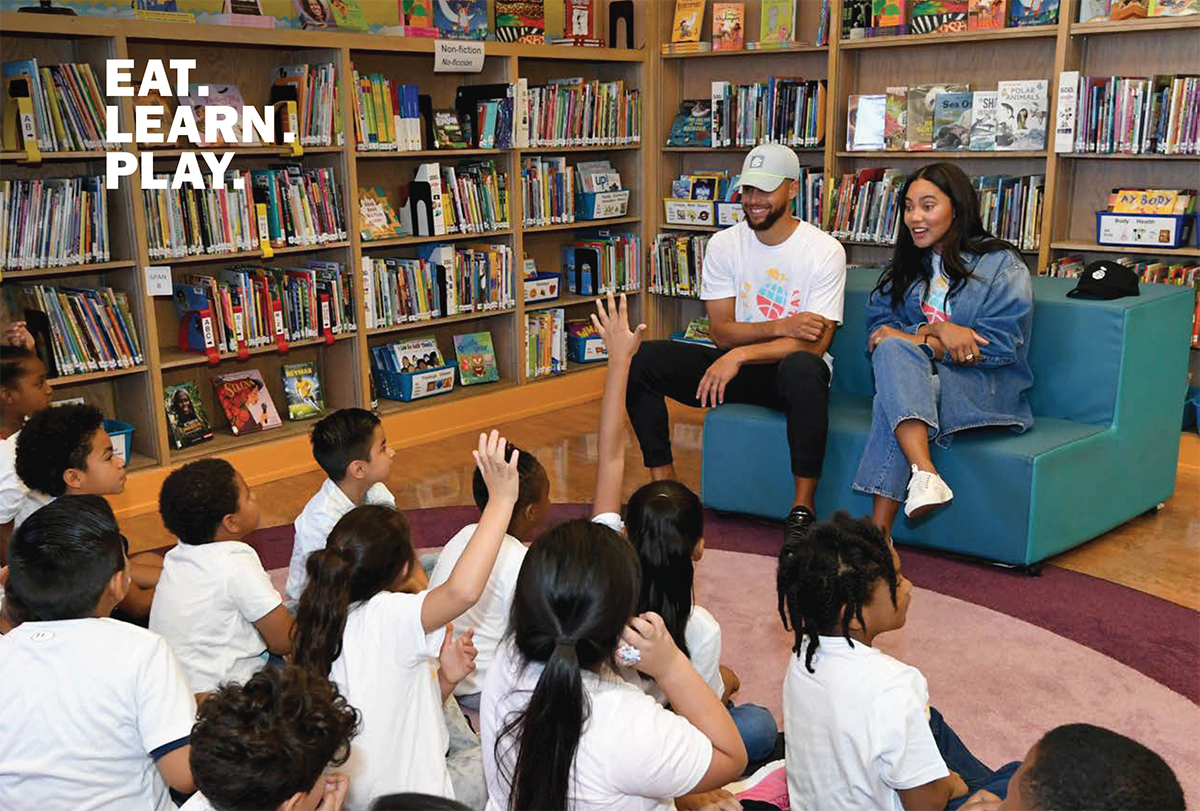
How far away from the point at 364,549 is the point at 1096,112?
3.80 m

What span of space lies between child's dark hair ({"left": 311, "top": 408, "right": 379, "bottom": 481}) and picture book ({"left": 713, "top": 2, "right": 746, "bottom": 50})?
11.6 ft

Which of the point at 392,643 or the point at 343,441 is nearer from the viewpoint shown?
the point at 392,643

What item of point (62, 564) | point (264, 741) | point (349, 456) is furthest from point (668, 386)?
point (264, 741)

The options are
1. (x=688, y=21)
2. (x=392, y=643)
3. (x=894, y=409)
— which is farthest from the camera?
(x=688, y=21)

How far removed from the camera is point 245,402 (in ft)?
16.0

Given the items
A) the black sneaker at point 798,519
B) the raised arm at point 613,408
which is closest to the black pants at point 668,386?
the black sneaker at point 798,519

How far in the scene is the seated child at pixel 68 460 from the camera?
272cm

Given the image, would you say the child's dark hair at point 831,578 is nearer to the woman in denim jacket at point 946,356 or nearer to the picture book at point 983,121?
the woman in denim jacket at point 946,356

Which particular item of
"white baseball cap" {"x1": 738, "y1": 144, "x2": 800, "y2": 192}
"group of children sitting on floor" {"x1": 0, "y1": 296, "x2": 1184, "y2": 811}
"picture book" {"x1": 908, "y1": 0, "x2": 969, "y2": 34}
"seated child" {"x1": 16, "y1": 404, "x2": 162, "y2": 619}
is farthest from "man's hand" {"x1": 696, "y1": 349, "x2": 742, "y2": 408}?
"picture book" {"x1": 908, "y1": 0, "x2": 969, "y2": 34}

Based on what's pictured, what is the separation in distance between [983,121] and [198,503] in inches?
150

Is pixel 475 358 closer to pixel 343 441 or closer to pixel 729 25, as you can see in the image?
pixel 729 25

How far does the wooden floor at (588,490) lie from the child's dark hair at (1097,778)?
7.41ft

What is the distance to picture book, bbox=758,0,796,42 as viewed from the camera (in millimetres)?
5516

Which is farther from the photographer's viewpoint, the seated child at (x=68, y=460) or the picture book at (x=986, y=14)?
the picture book at (x=986, y=14)
